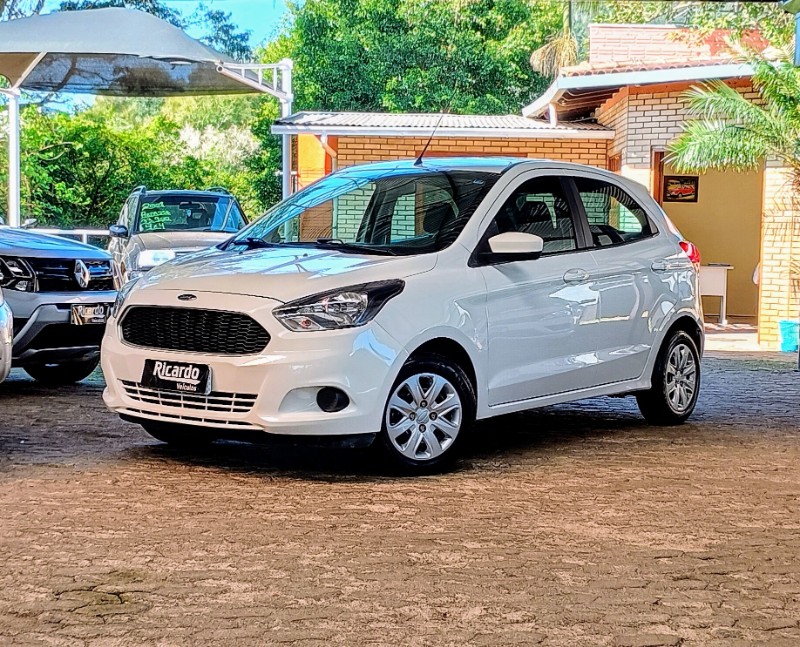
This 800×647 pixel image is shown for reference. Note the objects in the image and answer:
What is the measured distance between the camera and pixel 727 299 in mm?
Answer: 22422

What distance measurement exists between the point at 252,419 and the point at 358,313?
762 millimetres

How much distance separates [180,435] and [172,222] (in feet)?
30.4

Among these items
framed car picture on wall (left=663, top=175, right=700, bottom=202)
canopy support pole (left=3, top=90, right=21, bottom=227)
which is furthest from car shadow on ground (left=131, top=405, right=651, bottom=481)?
framed car picture on wall (left=663, top=175, right=700, bottom=202)

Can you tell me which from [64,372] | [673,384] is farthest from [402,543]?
[64,372]

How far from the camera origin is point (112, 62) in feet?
62.0

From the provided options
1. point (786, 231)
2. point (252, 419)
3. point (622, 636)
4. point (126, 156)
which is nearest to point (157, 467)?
point (252, 419)

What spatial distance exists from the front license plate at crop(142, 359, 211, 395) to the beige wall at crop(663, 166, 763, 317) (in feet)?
55.4

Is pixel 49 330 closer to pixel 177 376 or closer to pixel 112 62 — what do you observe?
pixel 177 376

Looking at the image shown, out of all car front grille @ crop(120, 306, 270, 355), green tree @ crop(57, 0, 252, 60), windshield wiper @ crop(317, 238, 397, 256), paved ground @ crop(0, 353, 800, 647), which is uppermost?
green tree @ crop(57, 0, 252, 60)

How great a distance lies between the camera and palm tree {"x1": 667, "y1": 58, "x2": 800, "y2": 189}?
15.3m

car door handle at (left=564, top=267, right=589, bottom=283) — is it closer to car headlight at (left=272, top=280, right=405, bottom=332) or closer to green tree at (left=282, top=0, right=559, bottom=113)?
car headlight at (left=272, top=280, right=405, bottom=332)

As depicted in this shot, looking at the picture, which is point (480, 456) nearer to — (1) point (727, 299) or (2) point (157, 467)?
(2) point (157, 467)

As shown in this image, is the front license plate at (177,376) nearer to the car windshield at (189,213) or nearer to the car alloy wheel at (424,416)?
the car alloy wheel at (424,416)

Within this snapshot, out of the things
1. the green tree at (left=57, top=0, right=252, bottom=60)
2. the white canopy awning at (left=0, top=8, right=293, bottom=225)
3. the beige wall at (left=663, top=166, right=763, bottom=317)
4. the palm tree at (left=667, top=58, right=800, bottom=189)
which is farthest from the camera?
the green tree at (left=57, top=0, right=252, bottom=60)
